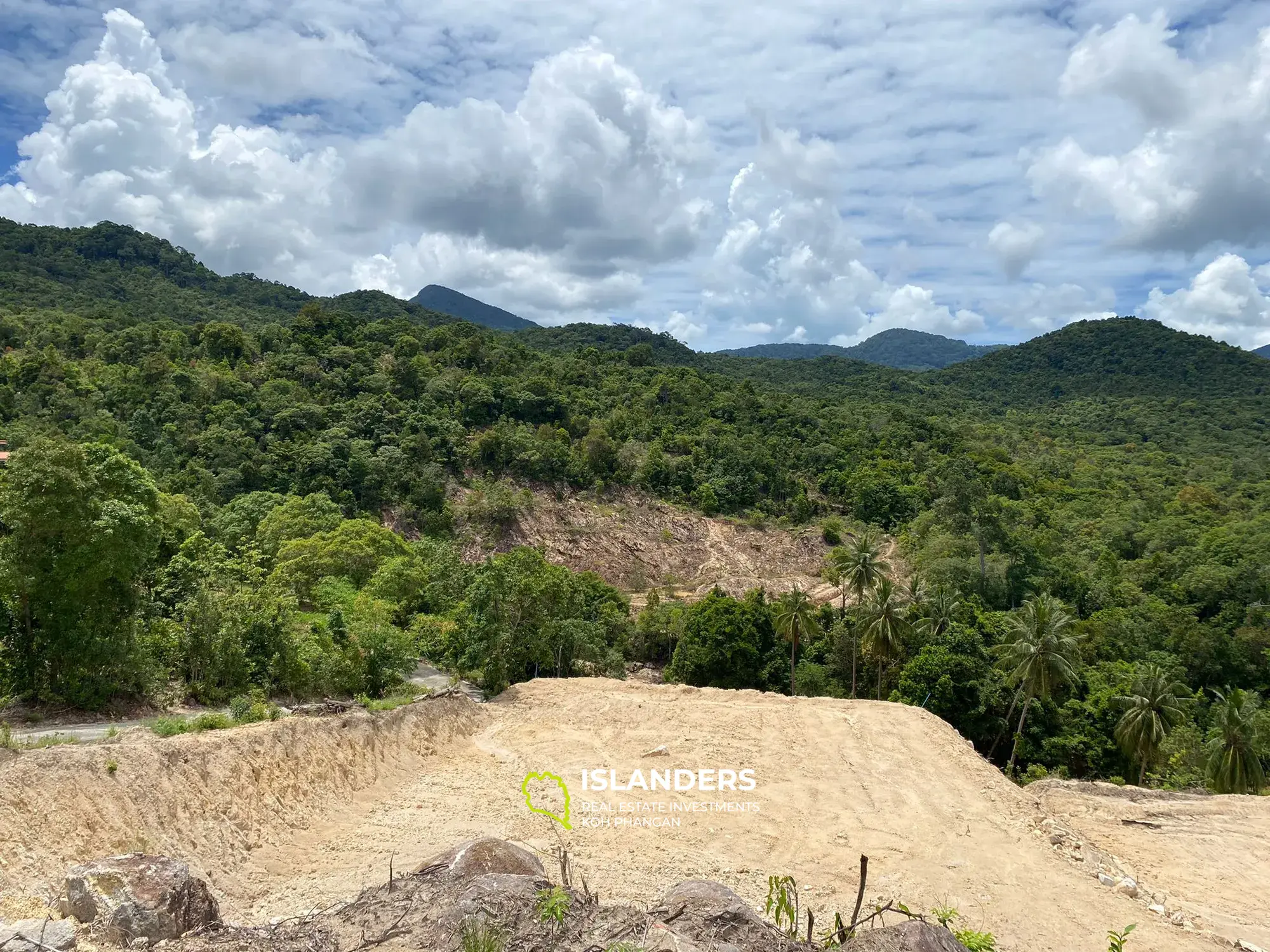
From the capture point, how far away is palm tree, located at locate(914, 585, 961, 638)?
34.8 m

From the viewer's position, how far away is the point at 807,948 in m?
8.33

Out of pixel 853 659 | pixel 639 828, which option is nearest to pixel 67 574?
pixel 639 828

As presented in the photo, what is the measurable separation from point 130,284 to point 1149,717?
12253 centimetres

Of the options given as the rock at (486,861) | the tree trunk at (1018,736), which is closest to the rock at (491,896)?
the rock at (486,861)

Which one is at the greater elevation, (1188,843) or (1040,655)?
(1040,655)

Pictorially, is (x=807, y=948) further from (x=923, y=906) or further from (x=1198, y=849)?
(x=1198, y=849)

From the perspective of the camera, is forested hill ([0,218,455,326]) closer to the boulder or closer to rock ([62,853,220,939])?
rock ([62,853,220,939])

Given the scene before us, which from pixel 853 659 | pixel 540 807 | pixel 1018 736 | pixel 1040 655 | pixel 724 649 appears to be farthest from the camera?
pixel 724 649

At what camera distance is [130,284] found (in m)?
103

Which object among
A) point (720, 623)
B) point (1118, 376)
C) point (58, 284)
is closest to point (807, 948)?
point (720, 623)

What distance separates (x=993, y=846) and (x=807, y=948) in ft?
28.8

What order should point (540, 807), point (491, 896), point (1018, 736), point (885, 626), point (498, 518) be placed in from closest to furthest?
1. point (491, 896)
2. point (540, 807)
3. point (1018, 736)
4. point (885, 626)
5. point (498, 518)

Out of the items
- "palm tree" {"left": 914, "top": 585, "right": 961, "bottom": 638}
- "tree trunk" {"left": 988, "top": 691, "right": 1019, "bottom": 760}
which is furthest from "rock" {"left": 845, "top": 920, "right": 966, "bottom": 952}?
"palm tree" {"left": 914, "top": 585, "right": 961, "bottom": 638}

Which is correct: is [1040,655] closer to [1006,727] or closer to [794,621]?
[1006,727]
